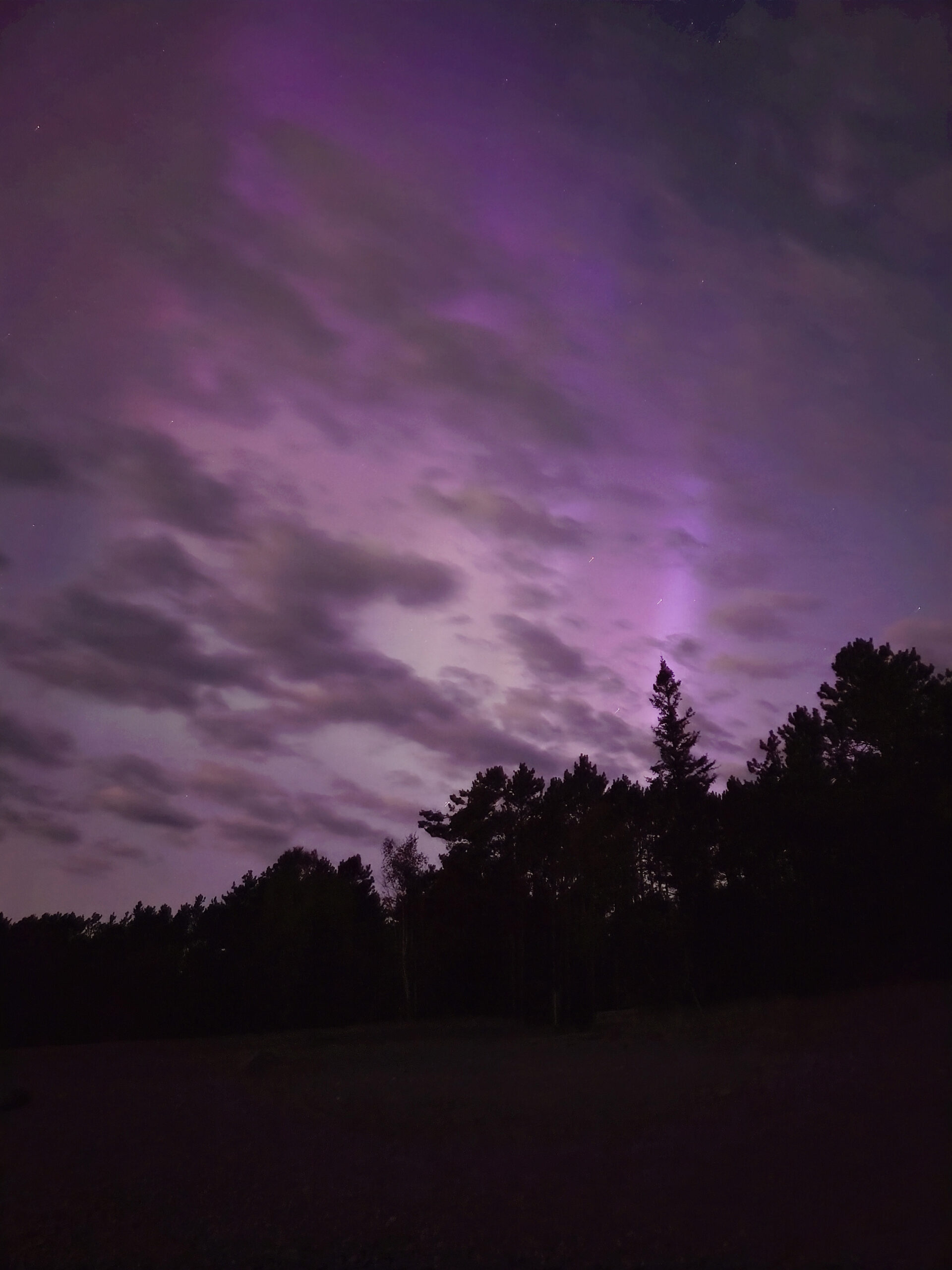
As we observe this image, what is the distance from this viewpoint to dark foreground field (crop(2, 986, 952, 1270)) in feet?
28.0

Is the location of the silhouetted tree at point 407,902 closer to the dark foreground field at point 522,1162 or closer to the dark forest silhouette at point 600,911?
the dark forest silhouette at point 600,911

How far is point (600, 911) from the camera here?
49.4 m

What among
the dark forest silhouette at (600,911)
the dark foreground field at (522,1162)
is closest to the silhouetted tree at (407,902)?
the dark forest silhouette at (600,911)

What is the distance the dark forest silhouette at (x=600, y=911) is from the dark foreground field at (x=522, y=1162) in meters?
7.65

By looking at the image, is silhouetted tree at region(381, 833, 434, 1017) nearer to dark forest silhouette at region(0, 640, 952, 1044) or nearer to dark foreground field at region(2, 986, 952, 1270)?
dark forest silhouette at region(0, 640, 952, 1044)

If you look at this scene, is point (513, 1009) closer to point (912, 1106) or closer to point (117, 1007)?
point (117, 1007)

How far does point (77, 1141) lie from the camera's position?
14.0 m

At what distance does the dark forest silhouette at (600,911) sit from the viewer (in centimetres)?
3038

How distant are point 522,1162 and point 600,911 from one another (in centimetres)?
3876

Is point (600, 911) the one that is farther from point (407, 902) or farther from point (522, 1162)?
point (522, 1162)

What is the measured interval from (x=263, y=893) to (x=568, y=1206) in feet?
177

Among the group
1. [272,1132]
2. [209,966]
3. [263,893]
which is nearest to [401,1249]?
[272,1132]

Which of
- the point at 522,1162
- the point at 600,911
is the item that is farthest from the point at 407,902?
the point at 522,1162

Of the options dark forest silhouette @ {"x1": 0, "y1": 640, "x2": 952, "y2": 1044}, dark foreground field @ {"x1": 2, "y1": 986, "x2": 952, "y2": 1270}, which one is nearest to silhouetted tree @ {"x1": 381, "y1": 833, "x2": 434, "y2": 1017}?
dark forest silhouette @ {"x1": 0, "y1": 640, "x2": 952, "y2": 1044}
